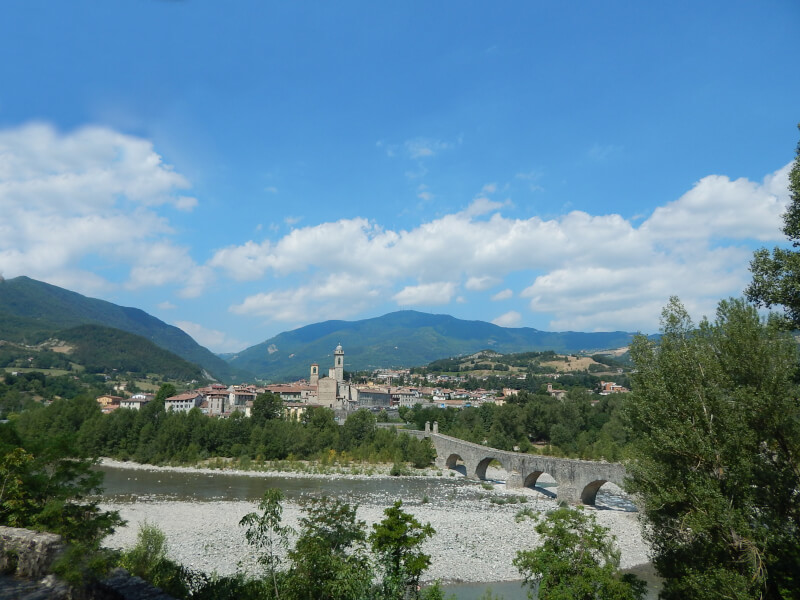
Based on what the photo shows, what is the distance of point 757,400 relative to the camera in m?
8.98

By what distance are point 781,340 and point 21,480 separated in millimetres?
15022

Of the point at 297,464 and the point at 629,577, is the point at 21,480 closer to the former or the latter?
the point at 629,577

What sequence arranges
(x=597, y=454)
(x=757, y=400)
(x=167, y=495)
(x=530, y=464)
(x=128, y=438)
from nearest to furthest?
1. (x=757, y=400)
2. (x=167, y=495)
3. (x=530, y=464)
4. (x=597, y=454)
5. (x=128, y=438)

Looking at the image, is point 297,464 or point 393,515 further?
point 297,464

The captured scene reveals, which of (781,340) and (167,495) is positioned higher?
(781,340)

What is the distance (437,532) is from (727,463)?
15559mm

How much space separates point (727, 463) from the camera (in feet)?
31.0

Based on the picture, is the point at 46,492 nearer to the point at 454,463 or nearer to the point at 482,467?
the point at 482,467

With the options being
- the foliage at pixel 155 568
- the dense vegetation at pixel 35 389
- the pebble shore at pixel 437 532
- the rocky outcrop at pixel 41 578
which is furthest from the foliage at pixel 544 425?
the dense vegetation at pixel 35 389

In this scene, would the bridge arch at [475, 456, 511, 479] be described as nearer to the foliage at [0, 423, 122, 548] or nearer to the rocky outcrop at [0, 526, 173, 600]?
the foliage at [0, 423, 122, 548]

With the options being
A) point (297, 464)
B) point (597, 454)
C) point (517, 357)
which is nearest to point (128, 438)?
point (297, 464)

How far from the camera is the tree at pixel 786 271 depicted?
358 inches

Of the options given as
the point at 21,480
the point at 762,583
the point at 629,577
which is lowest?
the point at 629,577

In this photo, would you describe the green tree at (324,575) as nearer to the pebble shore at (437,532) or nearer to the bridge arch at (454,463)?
the pebble shore at (437,532)
